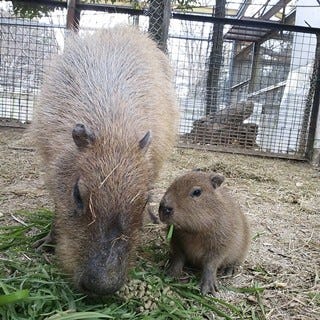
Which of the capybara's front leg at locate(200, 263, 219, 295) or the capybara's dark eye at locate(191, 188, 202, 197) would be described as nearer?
the capybara's front leg at locate(200, 263, 219, 295)

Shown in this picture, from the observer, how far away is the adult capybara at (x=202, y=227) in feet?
9.01

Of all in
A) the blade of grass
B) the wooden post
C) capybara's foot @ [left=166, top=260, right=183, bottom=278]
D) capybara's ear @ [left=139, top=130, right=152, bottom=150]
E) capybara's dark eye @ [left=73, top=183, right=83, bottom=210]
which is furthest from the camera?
the wooden post

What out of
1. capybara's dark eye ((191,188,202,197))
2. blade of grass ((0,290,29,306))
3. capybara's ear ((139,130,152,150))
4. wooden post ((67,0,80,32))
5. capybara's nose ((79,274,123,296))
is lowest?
blade of grass ((0,290,29,306))

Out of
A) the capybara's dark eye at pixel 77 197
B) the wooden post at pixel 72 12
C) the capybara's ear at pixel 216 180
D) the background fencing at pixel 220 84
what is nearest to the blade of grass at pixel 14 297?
the capybara's dark eye at pixel 77 197

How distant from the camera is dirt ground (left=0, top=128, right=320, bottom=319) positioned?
2.82 metres

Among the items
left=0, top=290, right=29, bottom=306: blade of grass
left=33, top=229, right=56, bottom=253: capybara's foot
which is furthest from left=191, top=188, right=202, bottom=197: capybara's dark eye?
left=0, top=290, right=29, bottom=306: blade of grass

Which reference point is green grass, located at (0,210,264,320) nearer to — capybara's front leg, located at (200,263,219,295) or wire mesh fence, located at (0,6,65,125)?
capybara's front leg, located at (200,263,219,295)

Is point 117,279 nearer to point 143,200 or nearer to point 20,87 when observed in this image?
point 143,200

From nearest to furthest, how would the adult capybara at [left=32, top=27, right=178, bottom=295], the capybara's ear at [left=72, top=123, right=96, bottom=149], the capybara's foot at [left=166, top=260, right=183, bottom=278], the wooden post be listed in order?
1. the adult capybara at [left=32, top=27, right=178, bottom=295]
2. the capybara's ear at [left=72, top=123, right=96, bottom=149]
3. the capybara's foot at [left=166, top=260, right=183, bottom=278]
4. the wooden post

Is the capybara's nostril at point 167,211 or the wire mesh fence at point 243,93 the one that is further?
the wire mesh fence at point 243,93

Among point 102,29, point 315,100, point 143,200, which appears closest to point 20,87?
point 102,29

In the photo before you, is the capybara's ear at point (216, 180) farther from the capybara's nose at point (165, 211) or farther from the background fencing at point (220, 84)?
the background fencing at point (220, 84)

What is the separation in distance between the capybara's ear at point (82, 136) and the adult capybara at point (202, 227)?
0.64 metres

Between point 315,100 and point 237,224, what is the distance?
489cm
